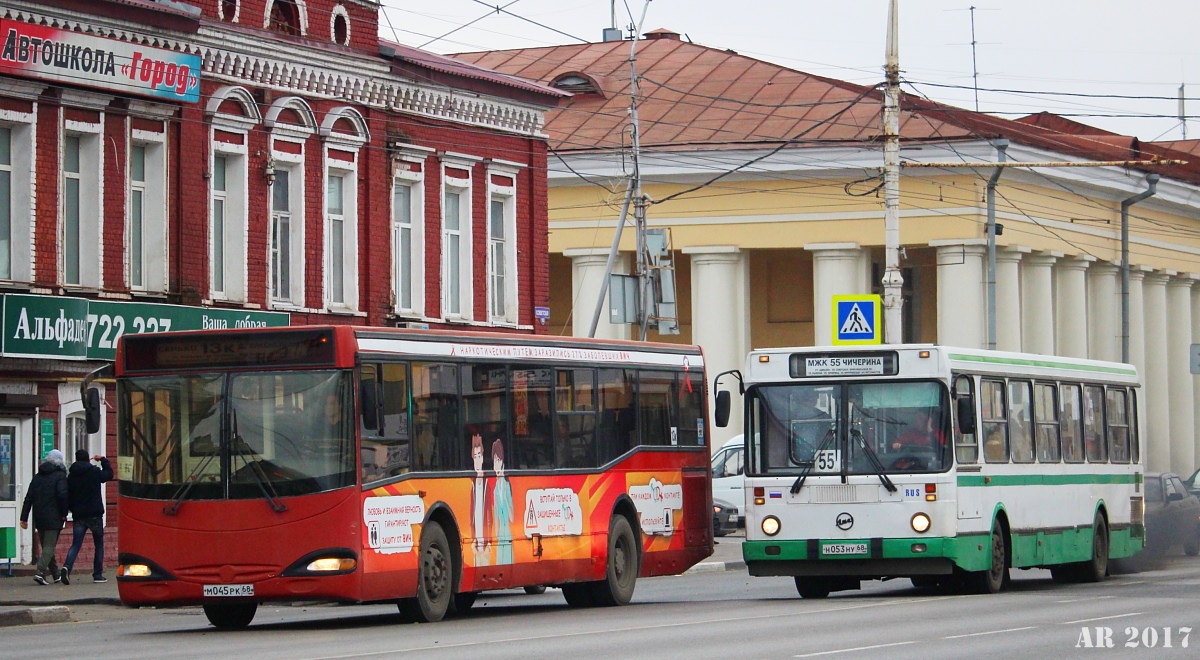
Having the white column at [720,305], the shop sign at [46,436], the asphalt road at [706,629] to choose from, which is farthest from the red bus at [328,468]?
the white column at [720,305]

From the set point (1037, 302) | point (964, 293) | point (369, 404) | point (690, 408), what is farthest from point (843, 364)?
point (1037, 302)

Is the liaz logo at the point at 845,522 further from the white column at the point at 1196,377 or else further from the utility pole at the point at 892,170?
the white column at the point at 1196,377

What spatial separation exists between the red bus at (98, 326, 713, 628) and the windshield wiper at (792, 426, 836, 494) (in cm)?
277

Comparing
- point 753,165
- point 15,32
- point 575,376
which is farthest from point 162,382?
point 753,165

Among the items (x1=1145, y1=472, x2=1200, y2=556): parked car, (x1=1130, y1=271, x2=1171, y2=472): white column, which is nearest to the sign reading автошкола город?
(x1=1145, y1=472, x2=1200, y2=556): parked car

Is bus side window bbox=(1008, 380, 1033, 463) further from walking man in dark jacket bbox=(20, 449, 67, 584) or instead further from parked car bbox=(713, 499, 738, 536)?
parked car bbox=(713, 499, 738, 536)

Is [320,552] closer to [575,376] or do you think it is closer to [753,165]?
[575,376]

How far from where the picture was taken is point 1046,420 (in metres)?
24.0

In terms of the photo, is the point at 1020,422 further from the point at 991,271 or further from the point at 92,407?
the point at 991,271

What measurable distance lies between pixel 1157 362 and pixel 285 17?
38462mm

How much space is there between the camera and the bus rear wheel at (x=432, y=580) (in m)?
18.7

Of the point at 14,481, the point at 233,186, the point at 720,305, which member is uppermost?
the point at 233,186

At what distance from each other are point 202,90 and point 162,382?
1305cm

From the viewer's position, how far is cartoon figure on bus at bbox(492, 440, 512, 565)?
65.3 ft
